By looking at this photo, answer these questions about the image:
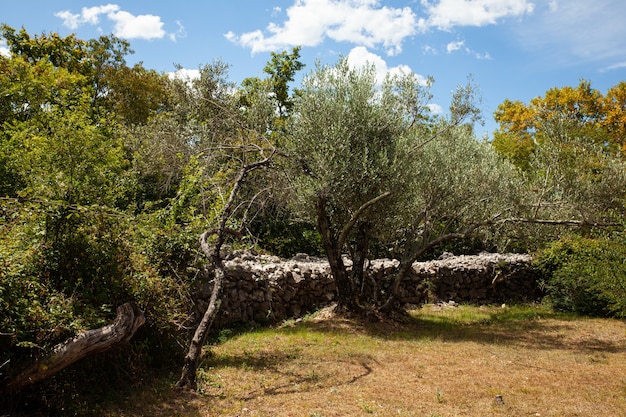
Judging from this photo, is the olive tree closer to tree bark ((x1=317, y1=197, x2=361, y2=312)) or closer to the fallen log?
tree bark ((x1=317, y1=197, x2=361, y2=312))

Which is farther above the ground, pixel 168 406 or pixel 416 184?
pixel 416 184

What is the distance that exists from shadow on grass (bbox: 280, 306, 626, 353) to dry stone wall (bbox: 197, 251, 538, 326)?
1.00 meters

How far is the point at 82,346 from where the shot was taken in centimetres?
567

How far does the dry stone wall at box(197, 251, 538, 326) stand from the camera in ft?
40.2

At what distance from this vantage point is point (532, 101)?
115ft

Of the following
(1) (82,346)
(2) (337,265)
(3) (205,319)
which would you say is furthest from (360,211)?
(1) (82,346)

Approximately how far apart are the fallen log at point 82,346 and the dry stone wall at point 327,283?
432cm

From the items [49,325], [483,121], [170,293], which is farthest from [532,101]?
[49,325]

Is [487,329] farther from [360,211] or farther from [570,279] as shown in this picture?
[360,211]

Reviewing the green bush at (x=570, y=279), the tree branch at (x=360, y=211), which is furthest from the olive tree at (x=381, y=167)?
the green bush at (x=570, y=279)

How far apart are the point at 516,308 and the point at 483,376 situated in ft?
31.3

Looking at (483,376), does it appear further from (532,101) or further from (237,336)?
(532,101)

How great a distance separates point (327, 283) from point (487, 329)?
4599 mm

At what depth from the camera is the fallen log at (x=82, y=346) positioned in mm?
5336
